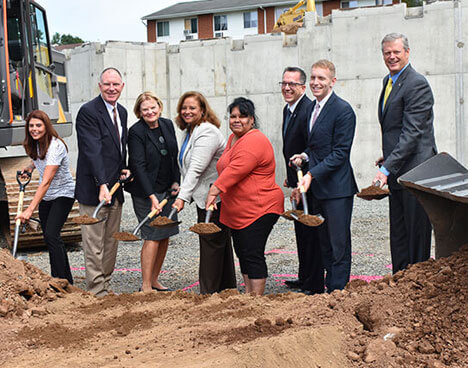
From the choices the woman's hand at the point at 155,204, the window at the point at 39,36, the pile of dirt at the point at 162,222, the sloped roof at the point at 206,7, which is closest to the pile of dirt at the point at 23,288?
the pile of dirt at the point at 162,222

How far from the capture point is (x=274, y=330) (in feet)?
10.3

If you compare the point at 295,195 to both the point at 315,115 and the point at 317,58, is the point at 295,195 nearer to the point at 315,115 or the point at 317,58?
the point at 315,115

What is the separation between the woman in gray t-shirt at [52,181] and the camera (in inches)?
206

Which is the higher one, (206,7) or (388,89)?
(206,7)

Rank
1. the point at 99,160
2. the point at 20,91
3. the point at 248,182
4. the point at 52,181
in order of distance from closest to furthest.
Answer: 1. the point at 248,182
2. the point at 99,160
3. the point at 52,181
4. the point at 20,91

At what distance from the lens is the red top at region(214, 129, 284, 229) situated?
14.8 ft

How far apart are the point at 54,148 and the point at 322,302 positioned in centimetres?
283

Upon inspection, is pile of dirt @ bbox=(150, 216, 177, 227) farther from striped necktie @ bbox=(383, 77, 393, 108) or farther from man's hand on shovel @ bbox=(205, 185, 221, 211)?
striped necktie @ bbox=(383, 77, 393, 108)

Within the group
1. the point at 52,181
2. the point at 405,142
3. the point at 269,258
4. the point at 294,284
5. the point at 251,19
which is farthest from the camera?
the point at 251,19

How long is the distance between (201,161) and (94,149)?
0.84 meters

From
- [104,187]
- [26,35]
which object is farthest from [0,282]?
[26,35]

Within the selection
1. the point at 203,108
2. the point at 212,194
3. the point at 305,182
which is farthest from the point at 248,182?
the point at 203,108

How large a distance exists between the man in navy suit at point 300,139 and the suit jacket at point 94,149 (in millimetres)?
1398

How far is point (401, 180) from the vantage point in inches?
144
